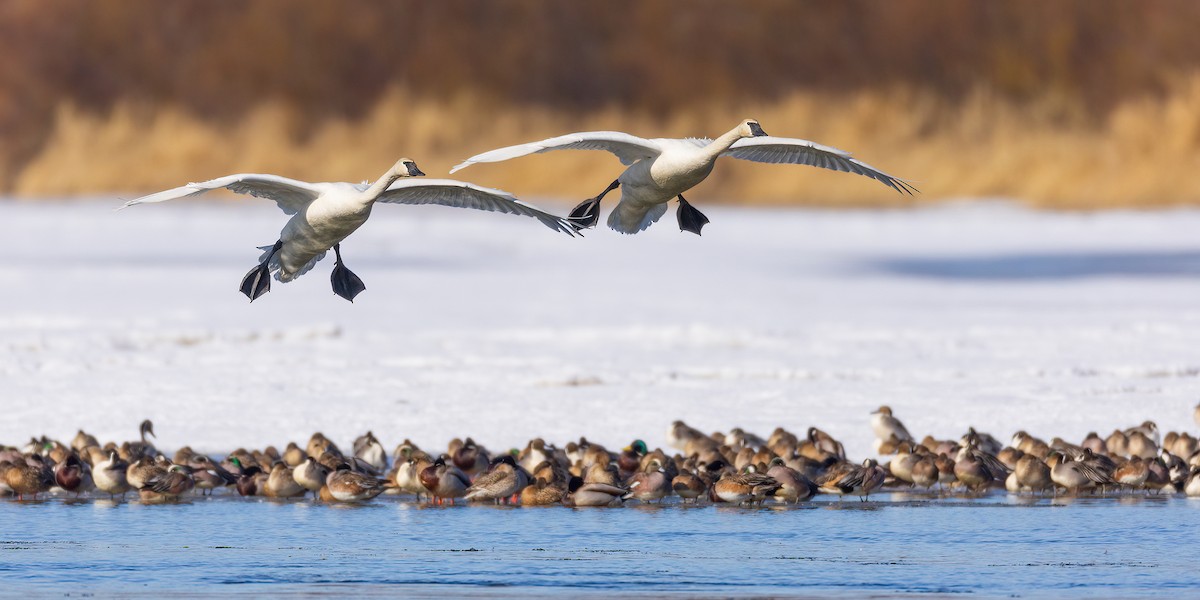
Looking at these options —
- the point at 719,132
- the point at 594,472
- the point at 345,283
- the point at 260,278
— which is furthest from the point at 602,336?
the point at 719,132

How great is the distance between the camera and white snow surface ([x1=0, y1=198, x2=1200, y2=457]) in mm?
17016

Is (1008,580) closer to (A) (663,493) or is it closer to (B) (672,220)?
(A) (663,493)

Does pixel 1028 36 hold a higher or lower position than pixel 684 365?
higher

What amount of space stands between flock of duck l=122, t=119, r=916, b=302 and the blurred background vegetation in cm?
2788

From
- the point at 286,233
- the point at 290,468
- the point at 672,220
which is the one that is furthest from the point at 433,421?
the point at 672,220

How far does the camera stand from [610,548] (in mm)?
11727

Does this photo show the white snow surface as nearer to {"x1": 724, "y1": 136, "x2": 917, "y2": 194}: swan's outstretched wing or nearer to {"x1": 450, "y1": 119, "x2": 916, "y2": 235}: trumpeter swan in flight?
{"x1": 724, "y1": 136, "x2": 917, "y2": 194}: swan's outstretched wing

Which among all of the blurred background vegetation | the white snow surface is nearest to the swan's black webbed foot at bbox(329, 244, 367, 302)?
the white snow surface

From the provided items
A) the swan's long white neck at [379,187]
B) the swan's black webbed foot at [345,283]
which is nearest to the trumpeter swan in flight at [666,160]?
the swan's long white neck at [379,187]

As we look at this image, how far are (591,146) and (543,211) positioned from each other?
717 millimetres

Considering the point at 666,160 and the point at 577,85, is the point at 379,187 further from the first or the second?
the point at 577,85

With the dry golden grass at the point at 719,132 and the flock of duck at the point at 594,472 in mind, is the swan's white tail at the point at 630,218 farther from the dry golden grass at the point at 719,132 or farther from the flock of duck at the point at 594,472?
the dry golden grass at the point at 719,132

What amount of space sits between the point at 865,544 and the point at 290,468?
426cm

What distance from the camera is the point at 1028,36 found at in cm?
4669
